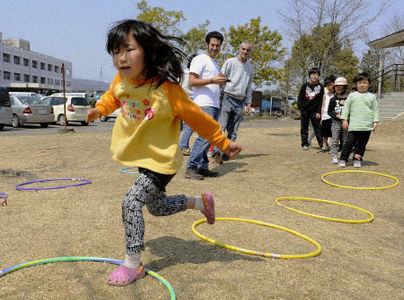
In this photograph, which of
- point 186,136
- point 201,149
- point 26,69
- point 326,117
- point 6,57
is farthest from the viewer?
point 26,69

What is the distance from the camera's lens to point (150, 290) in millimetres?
2369

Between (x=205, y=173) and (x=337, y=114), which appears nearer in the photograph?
(x=205, y=173)

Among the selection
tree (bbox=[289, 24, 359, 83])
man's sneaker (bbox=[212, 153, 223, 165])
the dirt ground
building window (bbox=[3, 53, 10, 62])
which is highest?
building window (bbox=[3, 53, 10, 62])

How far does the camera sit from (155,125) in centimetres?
254

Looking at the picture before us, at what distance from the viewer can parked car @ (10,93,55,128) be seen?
1758cm

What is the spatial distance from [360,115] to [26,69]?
90332 mm

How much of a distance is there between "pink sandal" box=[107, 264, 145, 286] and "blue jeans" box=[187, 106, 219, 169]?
3.29m

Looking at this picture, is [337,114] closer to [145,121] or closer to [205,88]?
[205,88]

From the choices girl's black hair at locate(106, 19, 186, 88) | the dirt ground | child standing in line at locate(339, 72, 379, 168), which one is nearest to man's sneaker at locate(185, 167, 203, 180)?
the dirt ground

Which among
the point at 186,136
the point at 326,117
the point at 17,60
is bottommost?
the point at 186,136

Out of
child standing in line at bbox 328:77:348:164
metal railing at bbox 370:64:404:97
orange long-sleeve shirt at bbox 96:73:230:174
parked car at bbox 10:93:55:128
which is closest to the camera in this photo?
orange long-sleeve shirt at bbox 96:73:230:174

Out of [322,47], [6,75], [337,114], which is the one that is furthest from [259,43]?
[6,75]

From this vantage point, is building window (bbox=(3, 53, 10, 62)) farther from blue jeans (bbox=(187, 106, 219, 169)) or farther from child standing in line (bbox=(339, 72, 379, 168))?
child standing in line (bbox=(339, 72, 379, 168))

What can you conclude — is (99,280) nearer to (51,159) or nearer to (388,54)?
(51,159)
